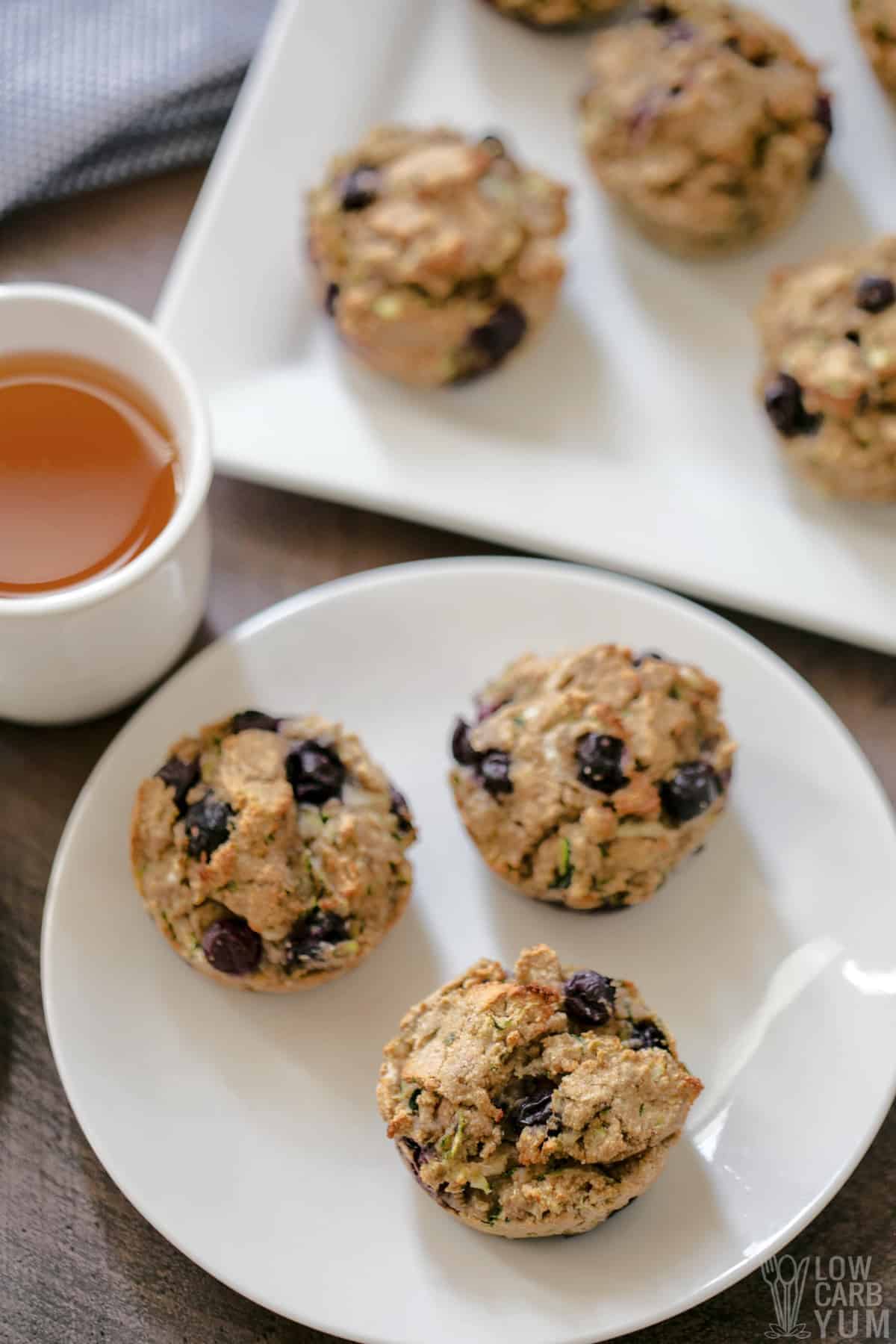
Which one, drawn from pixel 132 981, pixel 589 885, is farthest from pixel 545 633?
pixel 132 981

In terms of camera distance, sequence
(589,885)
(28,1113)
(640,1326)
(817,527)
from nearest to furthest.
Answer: (640,1326) < (589,885) < (28,1113) < (817,527)

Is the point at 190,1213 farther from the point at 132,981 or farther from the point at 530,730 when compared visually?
the point at 530,730

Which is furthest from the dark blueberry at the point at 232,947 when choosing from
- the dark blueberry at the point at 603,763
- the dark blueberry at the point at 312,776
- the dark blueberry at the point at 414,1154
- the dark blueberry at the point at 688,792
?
the dark blueberry at the point at 688,792

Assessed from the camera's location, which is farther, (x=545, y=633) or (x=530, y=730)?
(x=545, y=633)

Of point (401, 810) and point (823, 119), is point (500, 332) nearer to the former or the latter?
point (823, 119)

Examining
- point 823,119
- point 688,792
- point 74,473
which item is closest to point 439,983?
point 688,792

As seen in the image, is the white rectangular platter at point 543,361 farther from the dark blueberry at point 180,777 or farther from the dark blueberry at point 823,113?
the dark blueberry at point 180,777

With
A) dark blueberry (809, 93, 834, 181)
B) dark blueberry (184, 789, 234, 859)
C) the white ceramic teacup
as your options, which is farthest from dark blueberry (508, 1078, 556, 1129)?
dark blueberry (809, 93, 834, 181)
